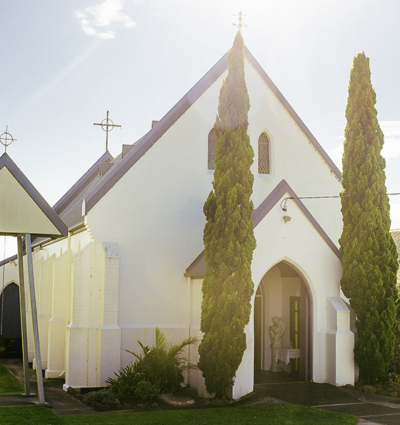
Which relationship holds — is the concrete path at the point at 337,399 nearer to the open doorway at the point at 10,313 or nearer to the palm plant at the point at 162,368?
the palm plant at the point at 162,368

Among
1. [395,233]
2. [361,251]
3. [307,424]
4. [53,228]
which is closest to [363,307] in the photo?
[361,251]

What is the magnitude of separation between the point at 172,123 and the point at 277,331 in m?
7.34

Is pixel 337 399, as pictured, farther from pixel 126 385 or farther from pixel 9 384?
pixel 9 384

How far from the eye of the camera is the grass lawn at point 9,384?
17234 millimetres

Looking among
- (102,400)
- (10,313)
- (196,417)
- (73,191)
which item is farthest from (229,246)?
(10,313)

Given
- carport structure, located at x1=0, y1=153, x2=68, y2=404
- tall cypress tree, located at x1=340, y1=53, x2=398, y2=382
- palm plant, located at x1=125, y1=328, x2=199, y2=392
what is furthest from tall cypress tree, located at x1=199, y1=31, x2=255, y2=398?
carport structure, located at x1=0, y1=153, x2=68, y2=404

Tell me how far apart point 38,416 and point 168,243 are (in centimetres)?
726

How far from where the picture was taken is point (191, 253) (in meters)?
18.4

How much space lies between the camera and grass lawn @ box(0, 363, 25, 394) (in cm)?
1723

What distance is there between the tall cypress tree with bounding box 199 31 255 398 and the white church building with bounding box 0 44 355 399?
2.33 feet

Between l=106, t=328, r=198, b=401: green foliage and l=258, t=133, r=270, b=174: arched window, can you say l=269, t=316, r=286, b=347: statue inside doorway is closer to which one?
l=106, t=328, r=198, b=401: green foliage

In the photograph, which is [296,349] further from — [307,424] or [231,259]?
[307,424]

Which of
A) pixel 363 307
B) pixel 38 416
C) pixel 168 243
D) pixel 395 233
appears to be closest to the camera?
pixel 38 416

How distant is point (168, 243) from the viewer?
59.7 feet
